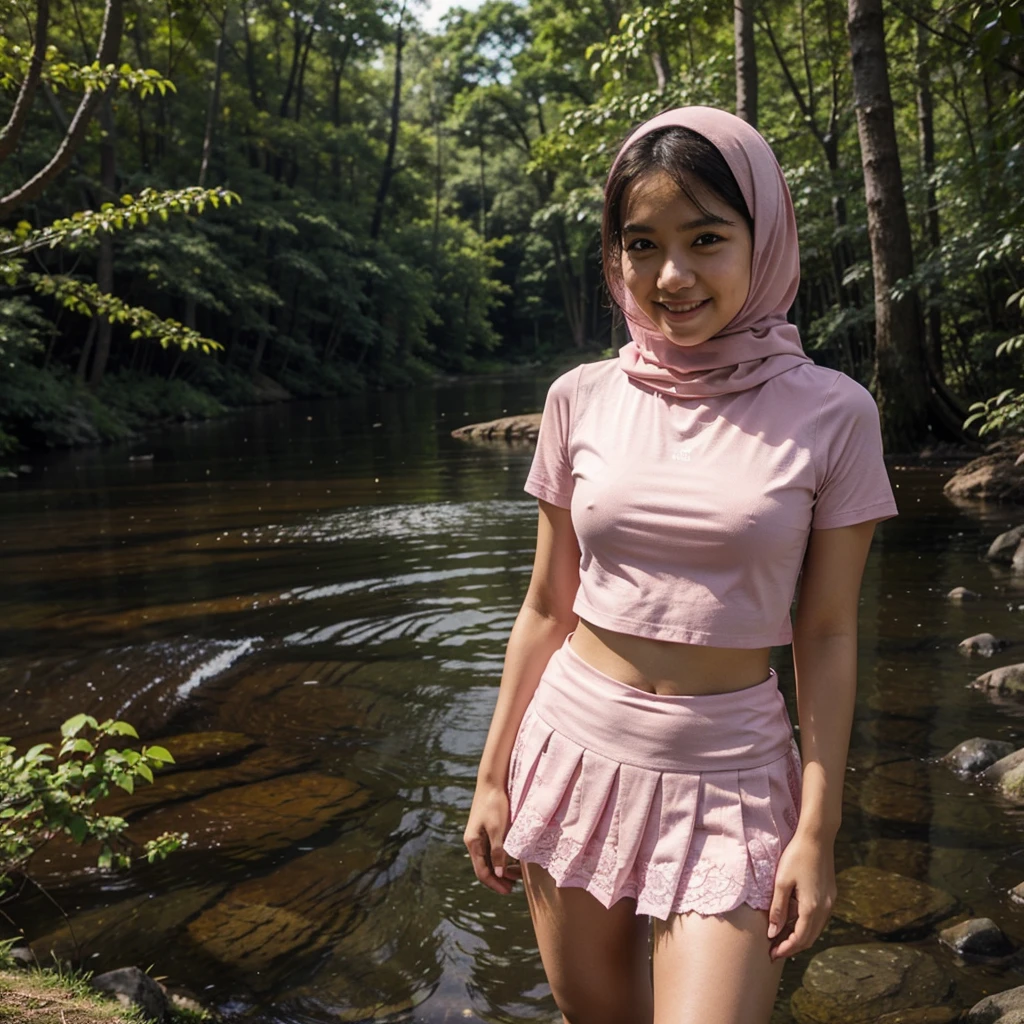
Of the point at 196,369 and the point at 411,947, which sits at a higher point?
the point at 196,369

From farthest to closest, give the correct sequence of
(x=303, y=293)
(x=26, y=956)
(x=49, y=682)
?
(x=303, y=293) < (x=49, y=682) < (x=26, y=956)

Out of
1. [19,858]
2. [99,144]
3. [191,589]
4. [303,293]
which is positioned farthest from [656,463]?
[303,293]

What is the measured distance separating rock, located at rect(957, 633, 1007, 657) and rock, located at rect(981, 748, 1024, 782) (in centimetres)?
159

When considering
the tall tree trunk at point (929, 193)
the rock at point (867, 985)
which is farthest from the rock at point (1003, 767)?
the tall tree trunk at point (929, 193)

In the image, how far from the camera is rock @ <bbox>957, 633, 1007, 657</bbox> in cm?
609

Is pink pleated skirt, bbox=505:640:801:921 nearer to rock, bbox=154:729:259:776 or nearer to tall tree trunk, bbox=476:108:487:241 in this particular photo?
rock, bbox=154:729:259:776

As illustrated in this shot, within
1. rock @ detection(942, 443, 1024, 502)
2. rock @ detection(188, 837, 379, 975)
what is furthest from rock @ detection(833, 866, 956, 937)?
rock @ detection(942, 443, 1024, 502)

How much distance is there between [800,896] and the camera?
5.30 ft

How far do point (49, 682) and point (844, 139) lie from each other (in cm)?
1852

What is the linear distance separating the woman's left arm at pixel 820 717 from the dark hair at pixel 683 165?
0.56m

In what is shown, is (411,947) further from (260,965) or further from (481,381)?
(481,381)

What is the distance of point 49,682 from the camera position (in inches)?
248

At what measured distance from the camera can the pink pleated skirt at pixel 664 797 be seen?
1675 millimetres

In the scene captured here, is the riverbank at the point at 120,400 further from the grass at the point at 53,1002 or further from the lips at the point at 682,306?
the lips at the point at 682,306
